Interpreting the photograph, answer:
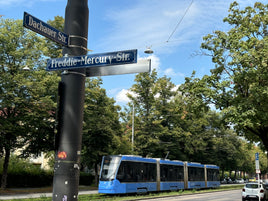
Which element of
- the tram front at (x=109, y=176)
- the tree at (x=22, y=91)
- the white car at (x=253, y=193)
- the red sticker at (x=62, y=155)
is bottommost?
the white car at (x=253, y=193)

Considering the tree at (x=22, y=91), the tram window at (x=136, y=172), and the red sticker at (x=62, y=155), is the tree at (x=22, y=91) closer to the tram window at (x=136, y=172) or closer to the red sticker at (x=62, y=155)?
the tram window at (x=136, y=172)

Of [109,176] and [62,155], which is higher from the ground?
[62,155]

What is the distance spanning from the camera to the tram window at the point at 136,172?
24.4 metres

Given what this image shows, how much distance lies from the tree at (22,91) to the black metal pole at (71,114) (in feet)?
66.0

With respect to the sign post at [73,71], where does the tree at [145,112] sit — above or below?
above

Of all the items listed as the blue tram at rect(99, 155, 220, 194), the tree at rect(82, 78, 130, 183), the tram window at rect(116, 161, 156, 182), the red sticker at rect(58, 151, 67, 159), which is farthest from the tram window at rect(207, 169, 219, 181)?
the red sticker at rect(58, 151, 67, 159)

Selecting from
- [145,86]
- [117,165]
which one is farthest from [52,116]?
[145,86]

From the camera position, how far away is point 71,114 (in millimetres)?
4008

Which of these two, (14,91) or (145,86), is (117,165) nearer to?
Result: (14,91)

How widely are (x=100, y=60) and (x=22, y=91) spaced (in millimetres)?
22276

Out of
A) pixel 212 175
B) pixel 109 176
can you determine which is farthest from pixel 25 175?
pixel 212 175

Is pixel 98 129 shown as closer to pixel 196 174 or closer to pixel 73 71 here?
pixel 196 174

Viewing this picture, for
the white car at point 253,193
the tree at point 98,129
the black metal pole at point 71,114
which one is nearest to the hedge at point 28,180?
the tree at point 98,129

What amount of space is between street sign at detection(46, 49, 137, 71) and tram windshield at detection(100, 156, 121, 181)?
2055 centimetres
